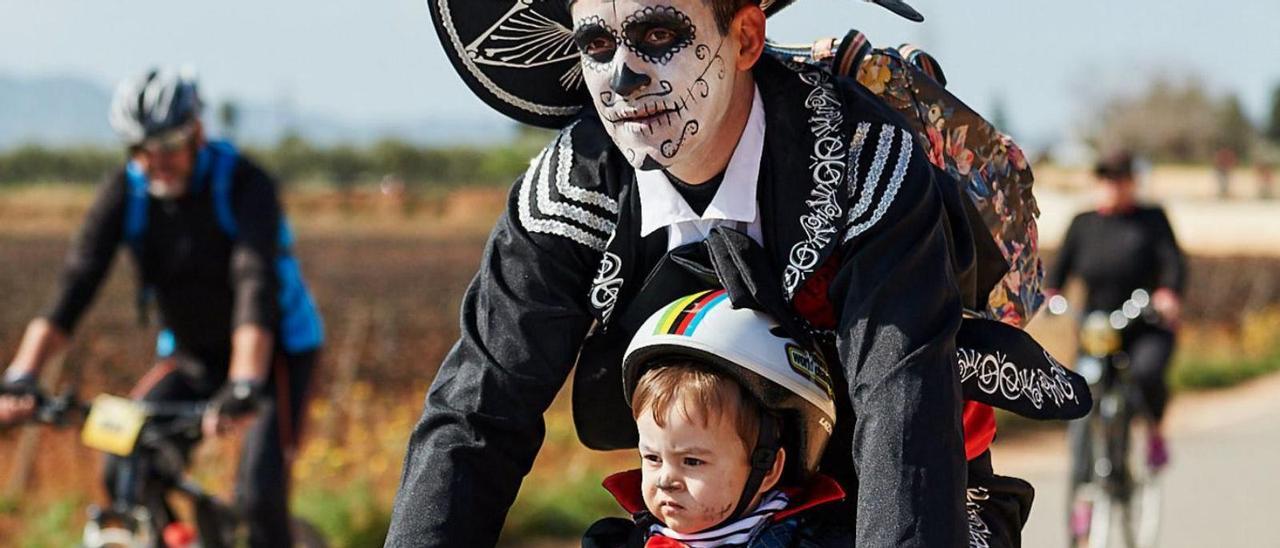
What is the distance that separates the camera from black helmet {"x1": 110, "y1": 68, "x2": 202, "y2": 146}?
6371 millimetres

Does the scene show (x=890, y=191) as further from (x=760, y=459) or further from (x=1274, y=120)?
(x=1274, y=120)

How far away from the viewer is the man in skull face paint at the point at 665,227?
264cm

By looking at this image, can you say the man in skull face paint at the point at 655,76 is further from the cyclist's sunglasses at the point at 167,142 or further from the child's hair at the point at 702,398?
the cyclist's sunglasses at the point at 167,142

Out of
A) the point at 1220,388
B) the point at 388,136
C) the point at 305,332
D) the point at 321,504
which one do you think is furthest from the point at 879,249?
the point at 388,136

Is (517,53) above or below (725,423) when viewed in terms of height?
above

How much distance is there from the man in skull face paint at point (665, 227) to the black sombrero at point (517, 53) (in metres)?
0.22

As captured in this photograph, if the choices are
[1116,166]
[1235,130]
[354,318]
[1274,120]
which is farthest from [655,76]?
[1274,120]

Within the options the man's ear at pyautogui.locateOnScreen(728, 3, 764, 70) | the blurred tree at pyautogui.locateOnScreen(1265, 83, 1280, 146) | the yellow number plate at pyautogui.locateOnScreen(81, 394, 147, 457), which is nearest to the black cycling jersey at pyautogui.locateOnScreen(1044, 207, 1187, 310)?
the yellow number plate at pyautogui.locateOnScreen(81, 394, 147, 457)

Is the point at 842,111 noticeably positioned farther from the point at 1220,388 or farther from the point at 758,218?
the point at 1220,388

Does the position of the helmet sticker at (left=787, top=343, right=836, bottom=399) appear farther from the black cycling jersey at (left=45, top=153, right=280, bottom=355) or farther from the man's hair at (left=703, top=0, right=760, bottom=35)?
the black cycling jersey at (left=45, top=153, right=280, bottom=355)

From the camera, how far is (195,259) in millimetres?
6562

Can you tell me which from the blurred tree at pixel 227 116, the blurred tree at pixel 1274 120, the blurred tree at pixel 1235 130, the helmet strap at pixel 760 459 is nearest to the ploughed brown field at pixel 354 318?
the blurred tree at pixel 227 116

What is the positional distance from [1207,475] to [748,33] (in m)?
9.62

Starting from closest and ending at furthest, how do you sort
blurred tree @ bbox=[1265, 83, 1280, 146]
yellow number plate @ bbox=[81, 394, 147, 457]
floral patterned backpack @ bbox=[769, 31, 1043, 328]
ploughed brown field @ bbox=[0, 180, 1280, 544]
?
floral patterned backpack @ bbox=[769, 31, 1043, 328] < yellow number plate @ bbox=[81, 394, 147, 457] < ploughed brown field @ bbox=[0, 180, 1280, 544] < blurred tree @ bbox=[1265, 83, 1280, 146]
